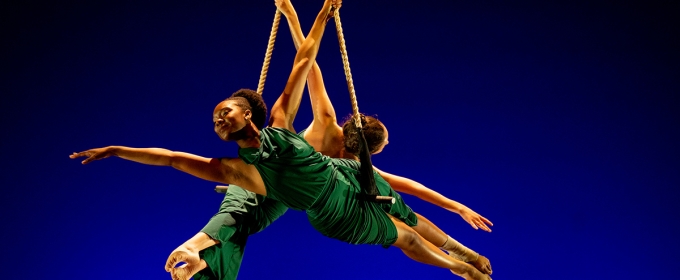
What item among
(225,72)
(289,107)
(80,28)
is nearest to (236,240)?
(289,107)

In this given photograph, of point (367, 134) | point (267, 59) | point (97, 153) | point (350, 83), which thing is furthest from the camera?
point (367, 134)

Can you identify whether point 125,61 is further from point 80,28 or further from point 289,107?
point 289,107

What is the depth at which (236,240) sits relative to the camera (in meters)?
2.62

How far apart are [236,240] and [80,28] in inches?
77.9

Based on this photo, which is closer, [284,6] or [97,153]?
[97,153]

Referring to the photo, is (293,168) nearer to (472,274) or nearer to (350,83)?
(350,83)

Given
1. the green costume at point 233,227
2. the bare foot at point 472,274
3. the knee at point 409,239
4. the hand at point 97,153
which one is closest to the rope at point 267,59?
the green costume at point 233,227

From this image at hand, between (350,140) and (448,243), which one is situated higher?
(350,140)

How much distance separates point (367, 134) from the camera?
2.73 meters

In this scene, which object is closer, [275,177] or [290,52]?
[275,177]

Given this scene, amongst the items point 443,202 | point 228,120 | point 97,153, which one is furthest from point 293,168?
point 443,202

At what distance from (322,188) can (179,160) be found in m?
0.50

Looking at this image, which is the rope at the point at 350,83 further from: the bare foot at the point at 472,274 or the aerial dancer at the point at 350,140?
the bare foot at the point at 472,274

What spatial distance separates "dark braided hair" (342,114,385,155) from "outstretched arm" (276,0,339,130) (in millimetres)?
83
